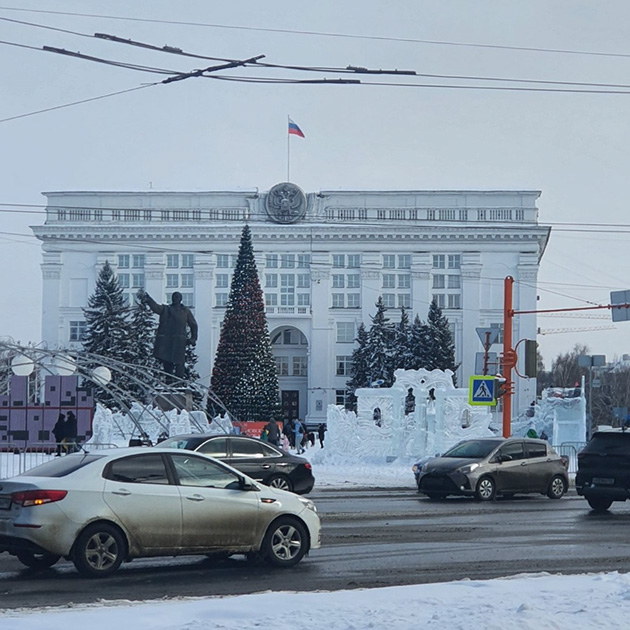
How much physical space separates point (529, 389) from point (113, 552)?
83.3 metres

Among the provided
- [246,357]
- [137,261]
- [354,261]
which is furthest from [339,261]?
[246,357]

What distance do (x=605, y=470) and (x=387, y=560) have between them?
407 inches

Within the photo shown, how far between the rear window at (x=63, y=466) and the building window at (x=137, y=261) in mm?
85354

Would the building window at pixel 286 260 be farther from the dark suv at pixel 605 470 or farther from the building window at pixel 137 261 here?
the dark suv at pixel 605 470

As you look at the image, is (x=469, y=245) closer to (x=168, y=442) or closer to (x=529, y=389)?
(x=529, y=389)

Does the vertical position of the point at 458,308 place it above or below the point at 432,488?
above

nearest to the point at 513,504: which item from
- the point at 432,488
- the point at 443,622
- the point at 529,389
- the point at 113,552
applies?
the point at 432,488

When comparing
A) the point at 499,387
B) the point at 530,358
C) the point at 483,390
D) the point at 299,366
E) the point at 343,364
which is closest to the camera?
the point at 483,390

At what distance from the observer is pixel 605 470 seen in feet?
76.1

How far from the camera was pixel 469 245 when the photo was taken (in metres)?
96.2

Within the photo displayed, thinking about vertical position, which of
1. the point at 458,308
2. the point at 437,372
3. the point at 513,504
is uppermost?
the point at 458,308

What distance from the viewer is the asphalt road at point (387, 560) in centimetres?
1164

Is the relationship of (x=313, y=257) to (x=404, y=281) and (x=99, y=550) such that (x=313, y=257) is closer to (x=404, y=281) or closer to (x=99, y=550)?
(x=404, y=281)

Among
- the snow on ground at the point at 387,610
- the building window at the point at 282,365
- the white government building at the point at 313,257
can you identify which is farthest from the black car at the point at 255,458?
the building window at the point at 282,365
